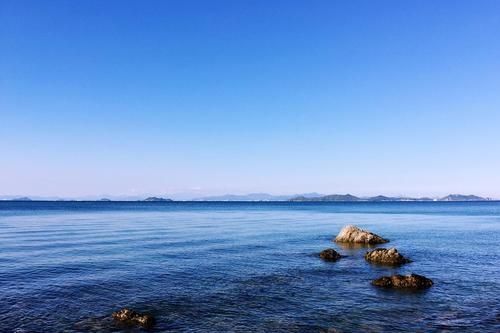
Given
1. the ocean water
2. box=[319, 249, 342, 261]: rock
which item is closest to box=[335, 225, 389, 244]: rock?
the ocean water

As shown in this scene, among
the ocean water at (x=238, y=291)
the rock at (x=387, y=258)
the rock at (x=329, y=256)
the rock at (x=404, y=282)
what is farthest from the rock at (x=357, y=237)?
the rock at (x=404, y=282)

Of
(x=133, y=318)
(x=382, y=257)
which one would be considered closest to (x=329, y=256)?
(x=382, y=257)

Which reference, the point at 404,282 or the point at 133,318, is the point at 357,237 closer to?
the point at 404,282

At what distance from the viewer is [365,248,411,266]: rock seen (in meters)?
39.1

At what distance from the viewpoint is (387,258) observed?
39.7m

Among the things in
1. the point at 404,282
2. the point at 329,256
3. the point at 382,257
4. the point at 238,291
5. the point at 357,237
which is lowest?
the point at 238,291

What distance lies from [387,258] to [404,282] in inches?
417

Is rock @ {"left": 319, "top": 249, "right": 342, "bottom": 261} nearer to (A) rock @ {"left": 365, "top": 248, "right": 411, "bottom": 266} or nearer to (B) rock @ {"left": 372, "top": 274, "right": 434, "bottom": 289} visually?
(A) rock @ {"left": 365, "top": 248, "right": 411, "bottom": 266}

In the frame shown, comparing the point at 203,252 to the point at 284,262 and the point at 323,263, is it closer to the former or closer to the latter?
the point at 284,262

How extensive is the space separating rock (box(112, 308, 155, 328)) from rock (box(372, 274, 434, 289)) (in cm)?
1688

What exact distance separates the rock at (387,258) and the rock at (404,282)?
355 inches

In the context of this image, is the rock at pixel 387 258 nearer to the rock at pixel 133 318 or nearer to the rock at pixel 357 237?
the rock at pixel 357 237

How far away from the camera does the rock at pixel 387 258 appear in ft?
128

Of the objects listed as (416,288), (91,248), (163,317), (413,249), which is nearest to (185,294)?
(163,317)
